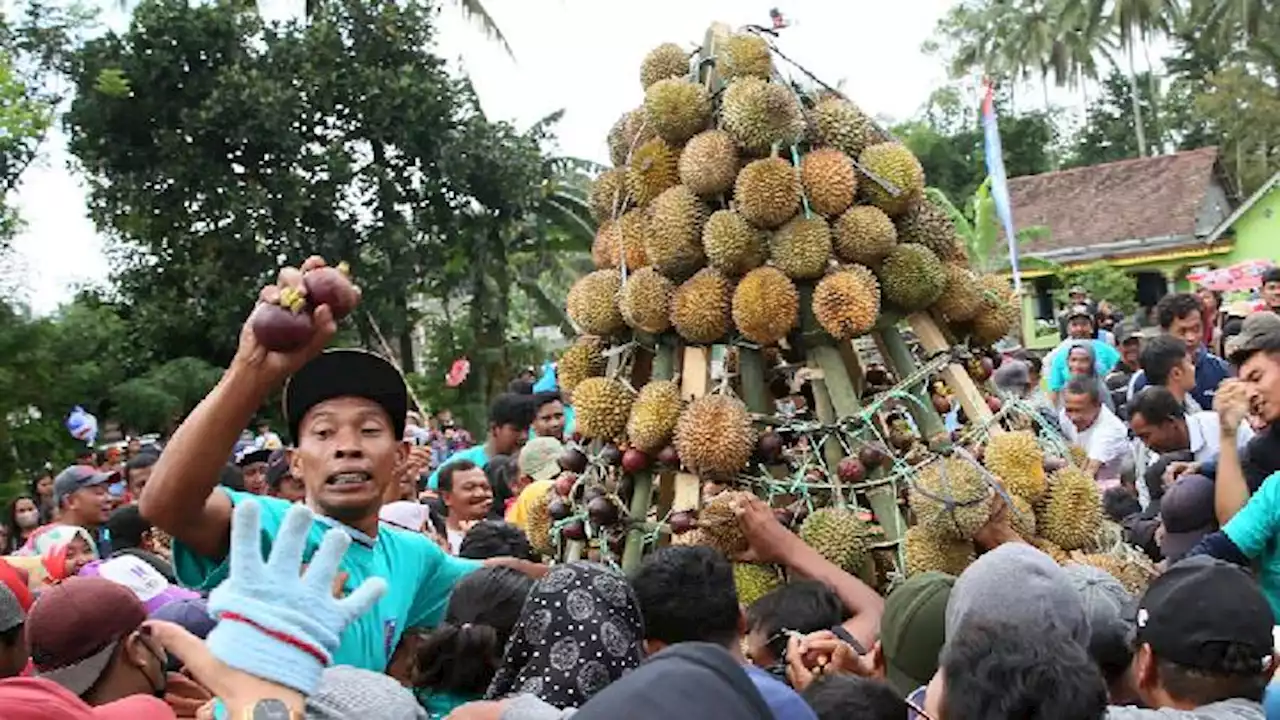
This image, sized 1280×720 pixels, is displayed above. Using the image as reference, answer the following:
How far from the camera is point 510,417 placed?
28.0ft

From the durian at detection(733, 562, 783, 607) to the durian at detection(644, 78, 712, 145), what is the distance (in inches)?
60.4

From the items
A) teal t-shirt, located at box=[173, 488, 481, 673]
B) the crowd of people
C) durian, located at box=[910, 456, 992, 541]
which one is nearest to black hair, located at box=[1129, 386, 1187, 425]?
the crowd of people

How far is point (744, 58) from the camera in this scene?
15.4 ft

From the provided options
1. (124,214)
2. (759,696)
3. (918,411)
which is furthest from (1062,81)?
(759,696)

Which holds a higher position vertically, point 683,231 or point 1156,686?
point 683,231

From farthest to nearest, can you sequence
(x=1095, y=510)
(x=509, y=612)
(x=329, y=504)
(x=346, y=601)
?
(x=1095, y=510), (x=509, y=612), (x=329, y=504), (x=346, y=601)

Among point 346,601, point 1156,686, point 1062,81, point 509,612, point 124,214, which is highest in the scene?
point 1062,81

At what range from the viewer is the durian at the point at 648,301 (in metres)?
4.62

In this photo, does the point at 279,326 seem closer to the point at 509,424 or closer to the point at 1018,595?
the point at 1018,595

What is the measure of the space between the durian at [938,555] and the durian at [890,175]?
3.83 ft

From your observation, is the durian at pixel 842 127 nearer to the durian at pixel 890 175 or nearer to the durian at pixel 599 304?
the durian at pixel 890 175

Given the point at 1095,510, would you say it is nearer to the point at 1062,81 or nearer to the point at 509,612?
the point at 509,612

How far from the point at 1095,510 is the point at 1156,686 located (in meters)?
1.66

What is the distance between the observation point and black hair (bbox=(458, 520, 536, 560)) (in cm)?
489
